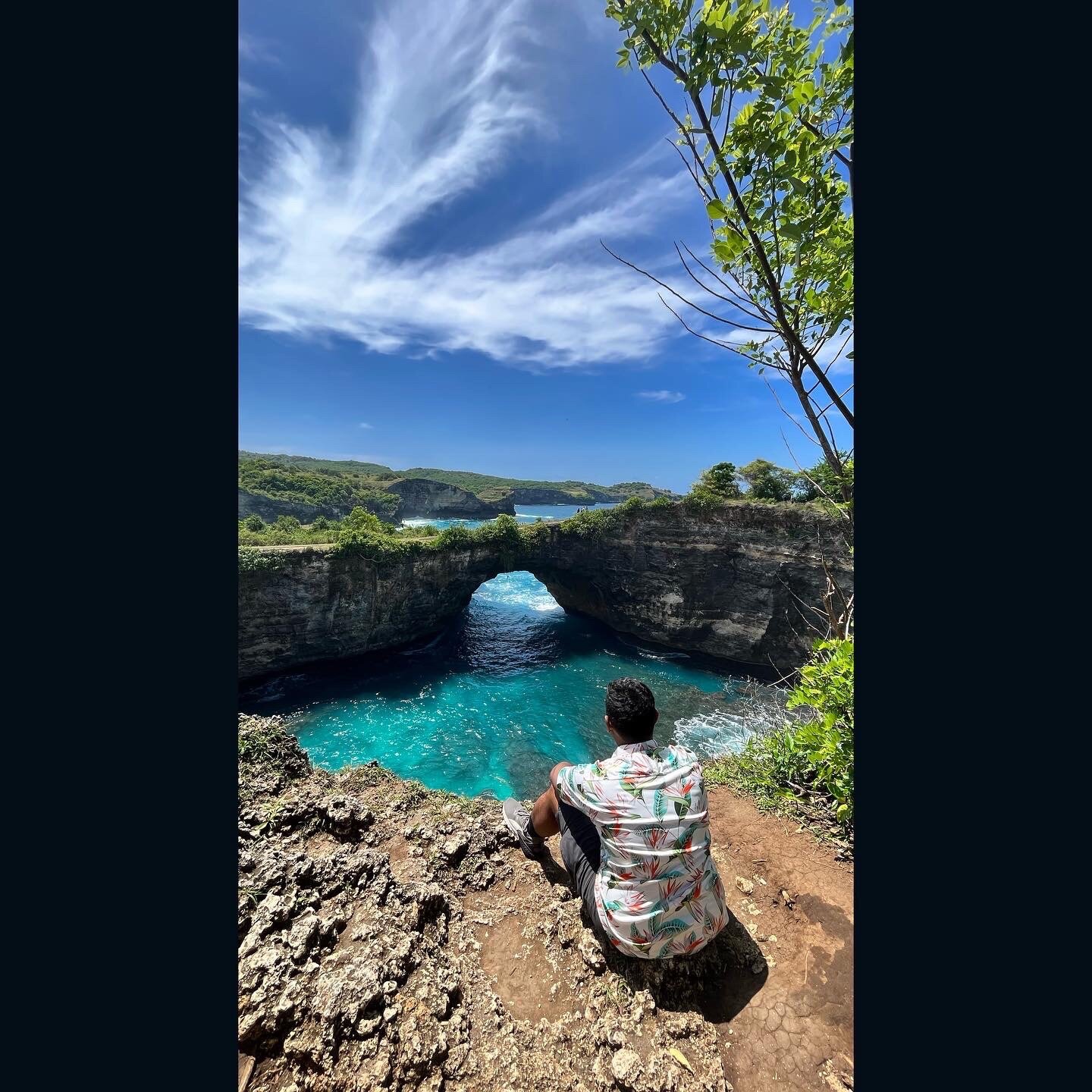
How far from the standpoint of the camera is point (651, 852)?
212 centimetres

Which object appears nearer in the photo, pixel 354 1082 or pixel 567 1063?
pixel 354 1082

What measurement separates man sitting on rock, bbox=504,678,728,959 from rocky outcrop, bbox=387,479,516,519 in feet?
254

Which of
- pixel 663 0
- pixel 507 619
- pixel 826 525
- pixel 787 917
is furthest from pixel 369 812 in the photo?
pixel 507 619

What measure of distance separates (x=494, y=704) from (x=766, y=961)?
17.9 meters

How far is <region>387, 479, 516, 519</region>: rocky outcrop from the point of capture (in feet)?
266

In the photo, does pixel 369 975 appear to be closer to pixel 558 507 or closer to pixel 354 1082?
pixel 354 1082

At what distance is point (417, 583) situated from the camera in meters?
23.6

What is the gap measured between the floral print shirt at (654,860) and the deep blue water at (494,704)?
12.3 metres

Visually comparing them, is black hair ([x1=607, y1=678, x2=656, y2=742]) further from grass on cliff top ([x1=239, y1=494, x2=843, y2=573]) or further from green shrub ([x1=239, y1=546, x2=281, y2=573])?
green shrub ([x1=239, y1=546, x2=281, y2=573])

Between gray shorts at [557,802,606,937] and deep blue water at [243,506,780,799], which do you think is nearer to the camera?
gray shorts at [557,802,606,937]

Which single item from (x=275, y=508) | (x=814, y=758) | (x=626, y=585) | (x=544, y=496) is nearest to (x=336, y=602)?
(x=626, y=585)

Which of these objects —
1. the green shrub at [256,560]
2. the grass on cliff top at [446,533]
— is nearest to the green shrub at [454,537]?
the grass on cliff top at [446,533]

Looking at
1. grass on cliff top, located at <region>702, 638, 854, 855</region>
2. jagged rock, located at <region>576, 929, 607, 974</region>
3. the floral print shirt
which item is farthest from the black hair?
grass on cliff top, located at <region>702, 638, 854, 855</region>

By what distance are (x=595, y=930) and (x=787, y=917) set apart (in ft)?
4.45
